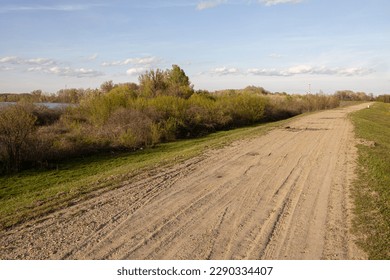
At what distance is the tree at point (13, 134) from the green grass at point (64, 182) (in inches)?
49.5

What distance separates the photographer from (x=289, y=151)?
52.2 ft

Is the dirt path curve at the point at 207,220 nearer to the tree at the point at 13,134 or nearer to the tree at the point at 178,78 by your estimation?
the tree at the point at 13,134

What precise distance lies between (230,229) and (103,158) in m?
15.1

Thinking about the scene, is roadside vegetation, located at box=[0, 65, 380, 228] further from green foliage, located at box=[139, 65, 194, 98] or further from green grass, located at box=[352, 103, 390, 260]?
green grass, located at box=[352, 103, 390, 260]

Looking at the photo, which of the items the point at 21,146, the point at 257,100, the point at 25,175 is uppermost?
the point at 257,100

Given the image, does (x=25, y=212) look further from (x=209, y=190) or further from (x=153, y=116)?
(x=153, y=116)

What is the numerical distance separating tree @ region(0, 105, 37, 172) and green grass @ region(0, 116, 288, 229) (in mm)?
1256

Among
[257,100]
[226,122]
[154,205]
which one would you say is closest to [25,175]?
[154,205]

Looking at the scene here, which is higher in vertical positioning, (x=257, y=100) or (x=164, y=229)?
(x=257, y=100)

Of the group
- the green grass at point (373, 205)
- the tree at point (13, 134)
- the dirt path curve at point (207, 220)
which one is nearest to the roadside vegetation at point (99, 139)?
the tree at point (13, 134)

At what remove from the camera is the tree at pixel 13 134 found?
17498 mm

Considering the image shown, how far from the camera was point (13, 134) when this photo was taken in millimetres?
17938

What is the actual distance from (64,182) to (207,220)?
875 centimetres

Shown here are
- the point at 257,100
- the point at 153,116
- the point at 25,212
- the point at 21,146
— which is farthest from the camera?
the point at 257,100
